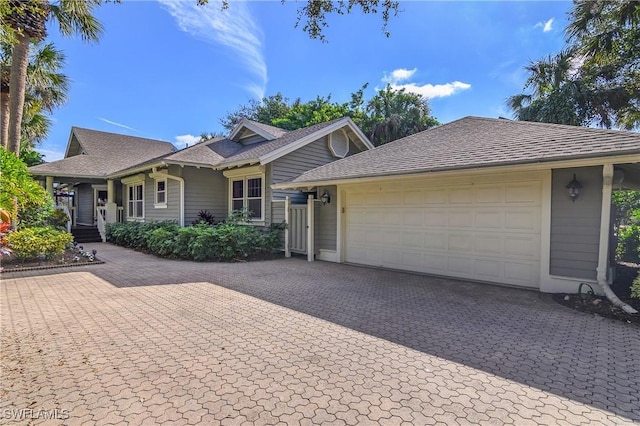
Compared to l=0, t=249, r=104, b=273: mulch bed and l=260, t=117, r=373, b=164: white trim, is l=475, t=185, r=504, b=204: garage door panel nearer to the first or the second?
l=260, t=117, r=373, b=164: white trim

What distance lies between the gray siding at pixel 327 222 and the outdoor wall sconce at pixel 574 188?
580 cm

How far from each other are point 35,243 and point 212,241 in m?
4.56

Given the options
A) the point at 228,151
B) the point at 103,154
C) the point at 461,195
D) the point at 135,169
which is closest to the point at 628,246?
the point at 461,195

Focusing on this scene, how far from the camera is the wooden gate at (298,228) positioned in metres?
10.6

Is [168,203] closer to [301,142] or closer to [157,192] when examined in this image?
[157,192]

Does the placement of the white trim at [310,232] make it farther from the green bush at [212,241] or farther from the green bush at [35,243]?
the green bush at [35,243]

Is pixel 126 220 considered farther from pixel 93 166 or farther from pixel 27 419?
pixel 27 419

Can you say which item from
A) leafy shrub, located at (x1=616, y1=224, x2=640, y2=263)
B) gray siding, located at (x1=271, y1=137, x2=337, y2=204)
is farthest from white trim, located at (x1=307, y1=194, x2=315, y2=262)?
leafy shrub, located at (x1=616, y1=224, x2=640, y2=263)

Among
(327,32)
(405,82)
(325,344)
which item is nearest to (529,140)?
(327,32)

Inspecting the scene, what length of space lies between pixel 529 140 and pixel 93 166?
1902 centimetres

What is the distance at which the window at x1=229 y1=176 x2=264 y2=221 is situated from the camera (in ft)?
39.0

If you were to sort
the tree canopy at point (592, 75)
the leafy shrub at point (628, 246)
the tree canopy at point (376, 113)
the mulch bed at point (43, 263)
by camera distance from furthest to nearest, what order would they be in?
1. the tree canopy at point (376, 113)
2. the tree canopy at point (592, 75)
3. the leafy shrub at point (628, 246)
4. the mulch bed at point (43, 263)

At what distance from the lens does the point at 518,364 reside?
329cm

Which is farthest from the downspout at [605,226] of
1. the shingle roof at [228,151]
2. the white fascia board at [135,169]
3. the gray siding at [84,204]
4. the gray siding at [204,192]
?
the gray siding at [84,204]
